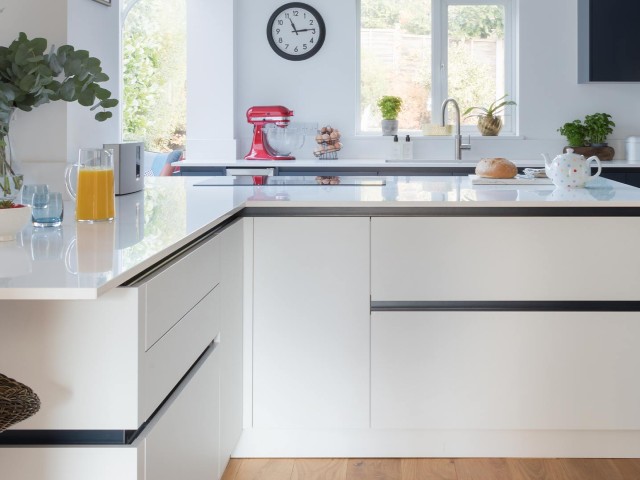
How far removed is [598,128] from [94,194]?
4.10 metres

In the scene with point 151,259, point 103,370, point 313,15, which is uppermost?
point 313,15

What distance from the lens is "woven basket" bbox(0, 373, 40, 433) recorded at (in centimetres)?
120

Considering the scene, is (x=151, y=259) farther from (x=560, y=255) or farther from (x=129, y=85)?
(x=129, y=85)

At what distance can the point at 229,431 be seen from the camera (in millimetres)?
2473

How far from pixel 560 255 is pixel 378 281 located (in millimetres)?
562

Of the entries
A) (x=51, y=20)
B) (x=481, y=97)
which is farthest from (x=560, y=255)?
(x=481, y=97)

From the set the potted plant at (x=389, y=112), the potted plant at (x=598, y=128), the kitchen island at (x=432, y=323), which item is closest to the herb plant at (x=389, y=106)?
the potted plant at (x=389, y=112)

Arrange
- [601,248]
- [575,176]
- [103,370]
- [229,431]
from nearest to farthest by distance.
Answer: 1. [103,370]
2. [229,431]
3. [601,248]
4. [575,176]

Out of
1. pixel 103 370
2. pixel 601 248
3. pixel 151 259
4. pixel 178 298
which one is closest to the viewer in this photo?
pixel 103 370

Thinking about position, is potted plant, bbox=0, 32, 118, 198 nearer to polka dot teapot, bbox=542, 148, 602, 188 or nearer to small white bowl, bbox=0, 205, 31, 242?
small white bowl, bbox=0, 205, 31, 242

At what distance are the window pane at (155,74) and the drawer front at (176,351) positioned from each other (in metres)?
7.18

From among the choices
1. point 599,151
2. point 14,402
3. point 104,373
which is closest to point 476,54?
point 599,151

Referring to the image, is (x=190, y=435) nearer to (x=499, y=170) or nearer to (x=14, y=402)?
(x=14, y=402)

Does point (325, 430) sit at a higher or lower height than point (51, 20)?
lower
